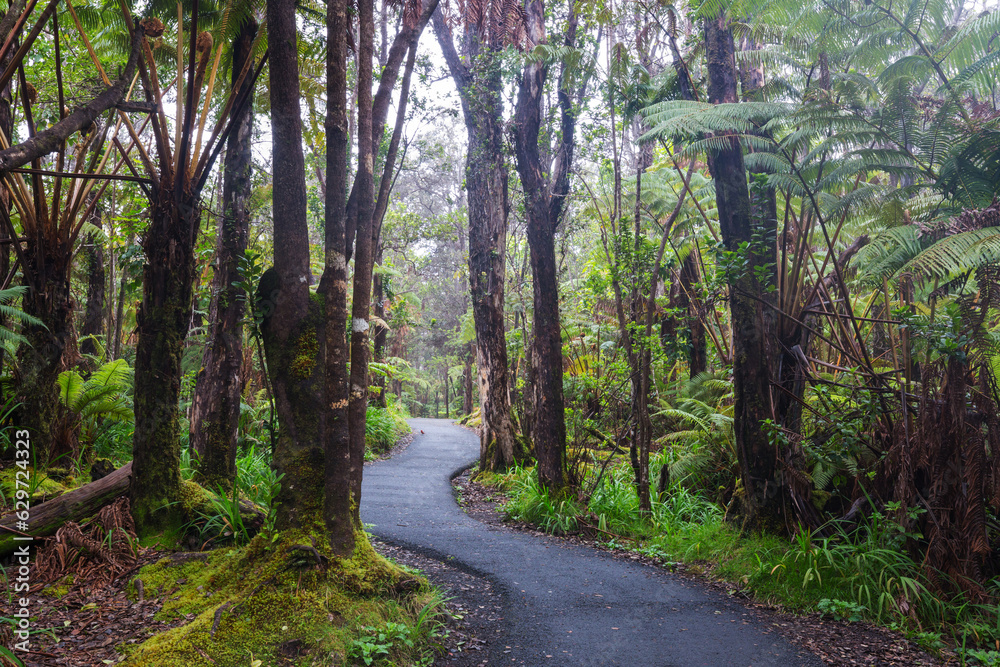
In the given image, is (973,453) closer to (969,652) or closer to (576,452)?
(969,652)

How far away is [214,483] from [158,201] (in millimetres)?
2890

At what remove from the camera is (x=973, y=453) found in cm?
475

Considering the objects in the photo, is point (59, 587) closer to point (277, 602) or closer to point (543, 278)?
point (277, 602)

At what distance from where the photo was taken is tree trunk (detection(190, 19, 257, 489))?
20.3 feet

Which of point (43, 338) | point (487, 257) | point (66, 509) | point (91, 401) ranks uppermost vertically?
point (487, 257)

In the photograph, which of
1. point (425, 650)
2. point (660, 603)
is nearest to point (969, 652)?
point (660, 603)

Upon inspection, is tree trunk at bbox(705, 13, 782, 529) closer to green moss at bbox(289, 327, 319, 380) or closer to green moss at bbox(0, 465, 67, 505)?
green moss at bbox(289, 327, 319, 380)

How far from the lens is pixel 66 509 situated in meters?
4.97

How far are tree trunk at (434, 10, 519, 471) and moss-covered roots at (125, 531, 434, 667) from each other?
6110mm

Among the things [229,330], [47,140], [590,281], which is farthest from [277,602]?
[590,281]

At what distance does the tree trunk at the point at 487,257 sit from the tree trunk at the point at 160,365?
6.03 m

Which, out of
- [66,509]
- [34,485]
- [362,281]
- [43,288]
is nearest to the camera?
[362,281]

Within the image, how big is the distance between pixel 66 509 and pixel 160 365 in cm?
140

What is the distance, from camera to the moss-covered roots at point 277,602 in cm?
345
